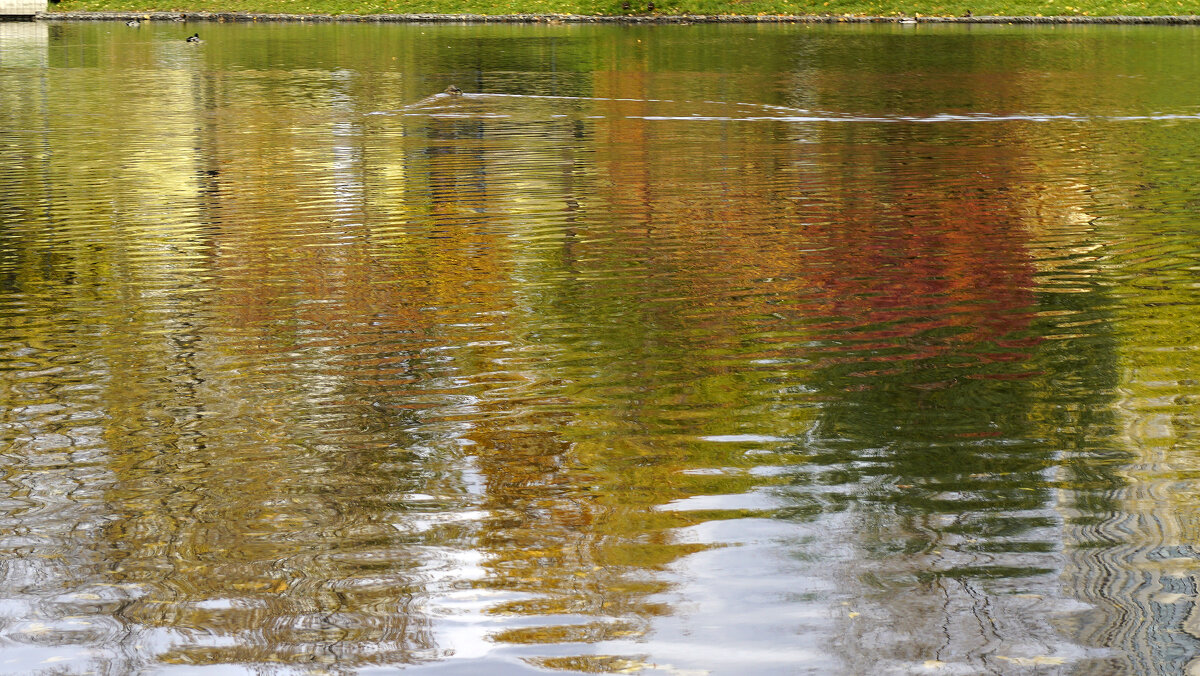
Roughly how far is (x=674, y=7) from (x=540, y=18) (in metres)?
5.79

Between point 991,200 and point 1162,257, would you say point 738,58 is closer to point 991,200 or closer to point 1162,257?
point 991,200

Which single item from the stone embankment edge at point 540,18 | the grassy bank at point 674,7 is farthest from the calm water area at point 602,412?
the grassy bank at point 674,7

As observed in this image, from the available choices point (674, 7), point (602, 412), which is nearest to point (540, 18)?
point (674, 7)

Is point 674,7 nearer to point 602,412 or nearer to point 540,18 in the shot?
point 540,18

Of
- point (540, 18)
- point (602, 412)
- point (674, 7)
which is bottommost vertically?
point (602, 412)

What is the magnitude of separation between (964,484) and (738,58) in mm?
33837

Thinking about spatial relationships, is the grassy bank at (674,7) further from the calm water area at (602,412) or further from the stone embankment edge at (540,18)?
the calm water area at (602,412)

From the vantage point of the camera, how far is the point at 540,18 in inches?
2281

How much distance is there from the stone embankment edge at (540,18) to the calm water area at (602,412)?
36540 millimetres

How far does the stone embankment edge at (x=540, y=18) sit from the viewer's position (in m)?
55.2

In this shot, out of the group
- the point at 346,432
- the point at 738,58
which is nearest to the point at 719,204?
the point at 346,432

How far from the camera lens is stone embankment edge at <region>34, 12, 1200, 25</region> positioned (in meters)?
55.2

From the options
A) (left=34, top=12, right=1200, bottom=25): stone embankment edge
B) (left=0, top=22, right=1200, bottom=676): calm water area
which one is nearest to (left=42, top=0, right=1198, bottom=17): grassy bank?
(left=34, top=12, right=1200, bottom=25): stone embankment edge

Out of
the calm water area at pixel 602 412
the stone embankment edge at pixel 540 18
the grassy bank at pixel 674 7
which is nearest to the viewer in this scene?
the calm water area at pixel 602 412
